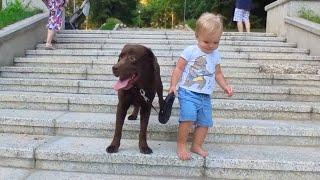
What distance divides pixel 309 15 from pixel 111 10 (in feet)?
79.7

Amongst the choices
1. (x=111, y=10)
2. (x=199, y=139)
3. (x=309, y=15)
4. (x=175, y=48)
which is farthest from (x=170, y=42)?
(x=111, y=10)

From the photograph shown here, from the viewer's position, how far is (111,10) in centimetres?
3266

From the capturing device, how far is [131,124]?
5.20 meters

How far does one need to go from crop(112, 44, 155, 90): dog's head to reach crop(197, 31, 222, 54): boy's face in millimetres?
505

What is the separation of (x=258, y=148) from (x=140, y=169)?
4.34 feet

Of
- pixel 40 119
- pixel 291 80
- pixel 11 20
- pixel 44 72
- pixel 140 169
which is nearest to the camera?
pixel 140 169

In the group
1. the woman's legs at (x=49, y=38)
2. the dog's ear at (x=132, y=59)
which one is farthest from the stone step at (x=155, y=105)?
the woman's legs at (x=49, y=38)

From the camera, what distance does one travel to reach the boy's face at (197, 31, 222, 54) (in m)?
4.25

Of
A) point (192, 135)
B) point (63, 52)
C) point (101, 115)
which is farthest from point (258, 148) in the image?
point (63, 52)

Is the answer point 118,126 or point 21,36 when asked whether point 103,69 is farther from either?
point 118,126

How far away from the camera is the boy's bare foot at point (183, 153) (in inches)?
176

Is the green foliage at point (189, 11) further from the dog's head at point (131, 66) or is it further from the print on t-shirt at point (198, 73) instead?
the dog's head at point (131, 66)

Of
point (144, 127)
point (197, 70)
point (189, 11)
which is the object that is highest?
point (189, 11)

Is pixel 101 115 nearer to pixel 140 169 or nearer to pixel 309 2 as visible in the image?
pixel 140 169
